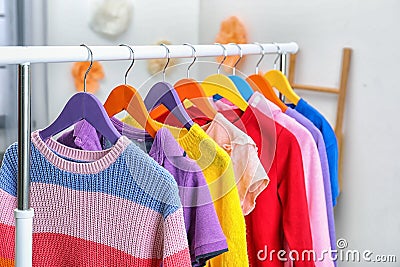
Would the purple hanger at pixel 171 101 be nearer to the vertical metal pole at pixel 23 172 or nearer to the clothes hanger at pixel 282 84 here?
the vertical metal pole at pixel 23 172

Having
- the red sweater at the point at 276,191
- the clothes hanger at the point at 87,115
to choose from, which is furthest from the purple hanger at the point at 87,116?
the red sweater at the point at 276,191

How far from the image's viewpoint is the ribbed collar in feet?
3.78

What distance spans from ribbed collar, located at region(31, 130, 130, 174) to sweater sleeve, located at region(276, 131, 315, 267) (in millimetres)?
503

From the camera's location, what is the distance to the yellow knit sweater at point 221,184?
1292 millimetres

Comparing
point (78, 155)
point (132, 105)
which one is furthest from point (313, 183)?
point (78, 155)

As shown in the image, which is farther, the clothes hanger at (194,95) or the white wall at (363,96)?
the white wall at (363,96)

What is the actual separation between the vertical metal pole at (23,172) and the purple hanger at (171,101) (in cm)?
33

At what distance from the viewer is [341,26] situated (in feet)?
7.55

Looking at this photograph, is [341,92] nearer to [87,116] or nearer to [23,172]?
[87,116]

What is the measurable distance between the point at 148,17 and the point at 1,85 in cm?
74

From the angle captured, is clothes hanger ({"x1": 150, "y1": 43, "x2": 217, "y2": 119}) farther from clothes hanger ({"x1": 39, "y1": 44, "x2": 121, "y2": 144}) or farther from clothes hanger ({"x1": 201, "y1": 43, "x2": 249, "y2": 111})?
clothes hanger ({"x1": 39, "y1": 44, "x2": 121, "y2": 144})

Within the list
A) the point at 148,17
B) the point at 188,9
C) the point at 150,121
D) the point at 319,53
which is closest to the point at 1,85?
the point at 148,17

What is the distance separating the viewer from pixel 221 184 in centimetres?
132

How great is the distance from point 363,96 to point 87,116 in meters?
1.34
